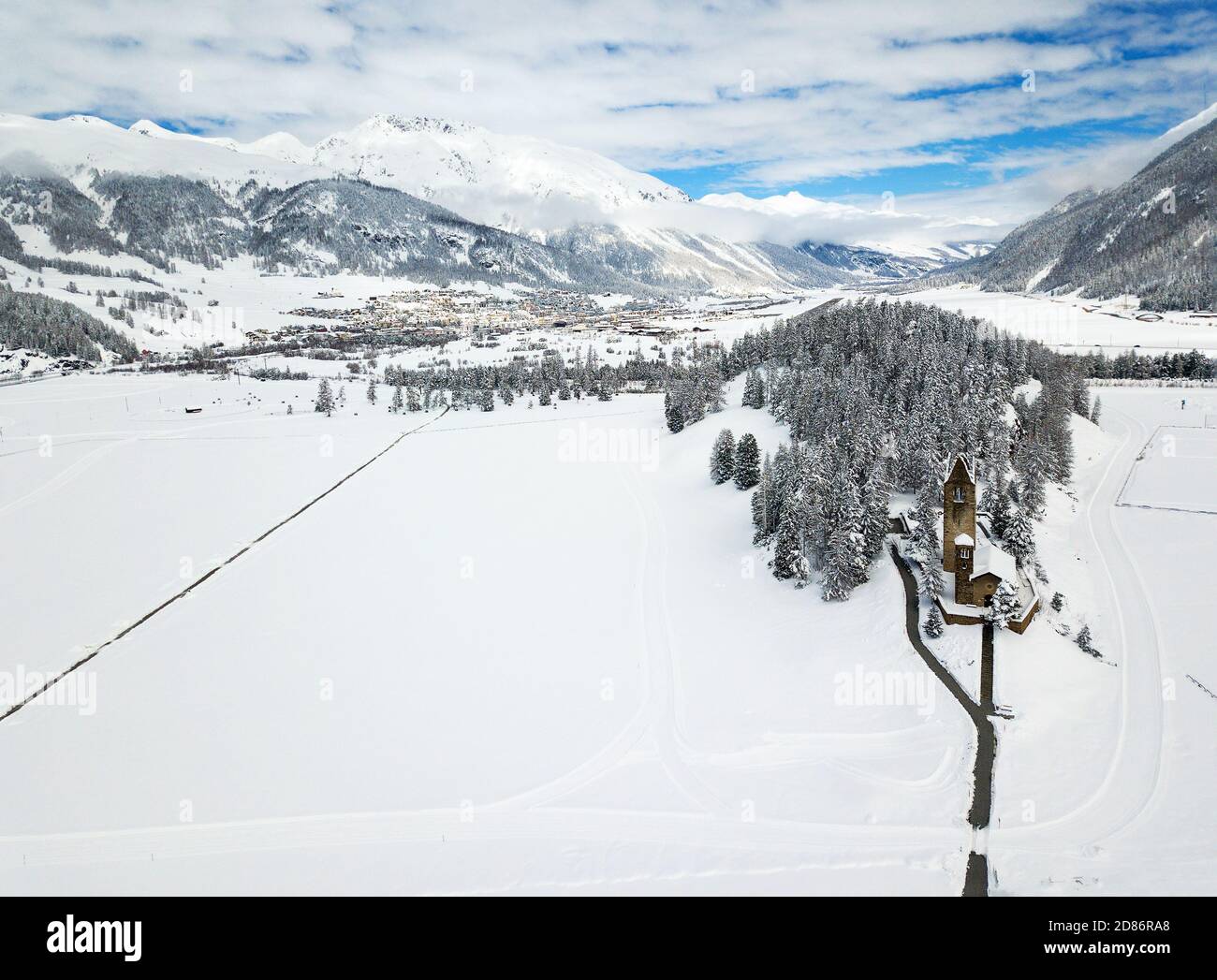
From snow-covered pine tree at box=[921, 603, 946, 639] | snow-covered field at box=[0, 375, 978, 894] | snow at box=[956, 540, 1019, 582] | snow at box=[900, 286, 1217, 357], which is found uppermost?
snow at box=[900, 286, 1217, 357]

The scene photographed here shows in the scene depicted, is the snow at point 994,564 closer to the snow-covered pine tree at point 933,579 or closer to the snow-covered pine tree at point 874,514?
the snow-covered pine tree at point 933,579

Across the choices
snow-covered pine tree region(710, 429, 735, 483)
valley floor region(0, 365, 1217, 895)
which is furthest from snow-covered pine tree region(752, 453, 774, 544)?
snow-covered pine tree region(710, 429, 735, 483)

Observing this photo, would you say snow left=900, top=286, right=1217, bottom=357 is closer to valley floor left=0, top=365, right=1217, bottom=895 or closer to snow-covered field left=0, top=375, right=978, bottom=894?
valley floor left=0, top=365, right=1217, bottom=895

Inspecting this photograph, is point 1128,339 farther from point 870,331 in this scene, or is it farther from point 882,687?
point 882,687

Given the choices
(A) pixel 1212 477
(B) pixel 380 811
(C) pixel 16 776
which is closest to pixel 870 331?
(A) pixel 1212 477

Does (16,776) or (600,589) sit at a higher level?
(600,589)

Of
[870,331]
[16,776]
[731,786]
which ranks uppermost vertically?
[870,331]
